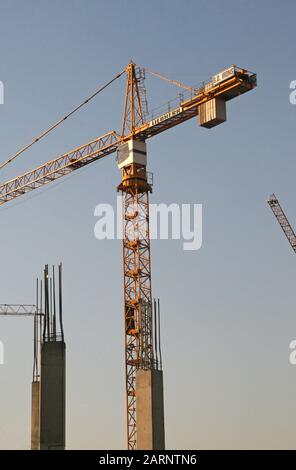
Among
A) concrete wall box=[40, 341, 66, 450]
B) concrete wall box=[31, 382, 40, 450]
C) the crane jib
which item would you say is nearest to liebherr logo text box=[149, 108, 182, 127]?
the crane jib

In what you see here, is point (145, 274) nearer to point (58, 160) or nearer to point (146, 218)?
point (146, 218)

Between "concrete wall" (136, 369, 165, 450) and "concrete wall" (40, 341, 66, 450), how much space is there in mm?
6892

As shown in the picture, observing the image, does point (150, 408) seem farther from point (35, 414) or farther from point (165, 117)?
point (165, 117)

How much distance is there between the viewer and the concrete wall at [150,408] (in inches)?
1743

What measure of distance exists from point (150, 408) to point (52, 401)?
7594 millimetres

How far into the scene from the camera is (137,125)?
71.6m

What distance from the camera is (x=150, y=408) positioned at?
44.3 m

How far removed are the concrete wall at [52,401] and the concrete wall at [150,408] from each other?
6.89 meters

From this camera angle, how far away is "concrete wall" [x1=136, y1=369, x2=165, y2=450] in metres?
44.3
